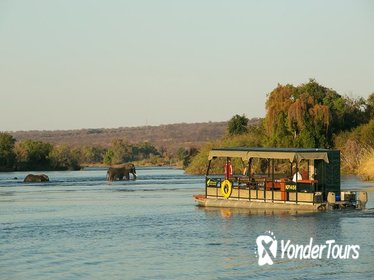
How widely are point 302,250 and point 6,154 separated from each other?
9608cm

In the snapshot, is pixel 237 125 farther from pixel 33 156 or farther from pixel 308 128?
pixel 33 156

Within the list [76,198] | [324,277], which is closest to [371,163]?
[76,198]

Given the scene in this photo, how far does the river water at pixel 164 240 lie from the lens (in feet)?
86.6

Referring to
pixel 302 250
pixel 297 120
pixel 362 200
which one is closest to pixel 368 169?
pixel 297 120

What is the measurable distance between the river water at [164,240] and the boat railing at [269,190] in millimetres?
1071

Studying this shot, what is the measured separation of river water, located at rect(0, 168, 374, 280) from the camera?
2639 cm

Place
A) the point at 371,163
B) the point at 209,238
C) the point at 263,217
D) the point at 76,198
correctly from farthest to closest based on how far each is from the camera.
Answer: the point at 371,163, the point at 76,198, the point at 263,217, the point at 209,238

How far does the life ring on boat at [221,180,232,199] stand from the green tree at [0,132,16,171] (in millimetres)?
79758

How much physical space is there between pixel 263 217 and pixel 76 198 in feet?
64.7

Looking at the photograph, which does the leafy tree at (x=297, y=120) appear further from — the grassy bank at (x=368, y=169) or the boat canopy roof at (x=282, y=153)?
the boat canopy roof at (x=282, y=153)

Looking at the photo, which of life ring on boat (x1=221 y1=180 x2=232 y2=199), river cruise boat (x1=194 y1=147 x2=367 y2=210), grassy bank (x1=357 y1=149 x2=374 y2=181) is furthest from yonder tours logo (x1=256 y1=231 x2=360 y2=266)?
grassy bank (x1=357 y1=149 x2=374 y2=181)

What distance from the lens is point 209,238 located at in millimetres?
33594

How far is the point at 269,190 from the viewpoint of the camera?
43.8m

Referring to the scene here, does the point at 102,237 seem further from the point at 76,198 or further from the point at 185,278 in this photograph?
the point at 76,198
